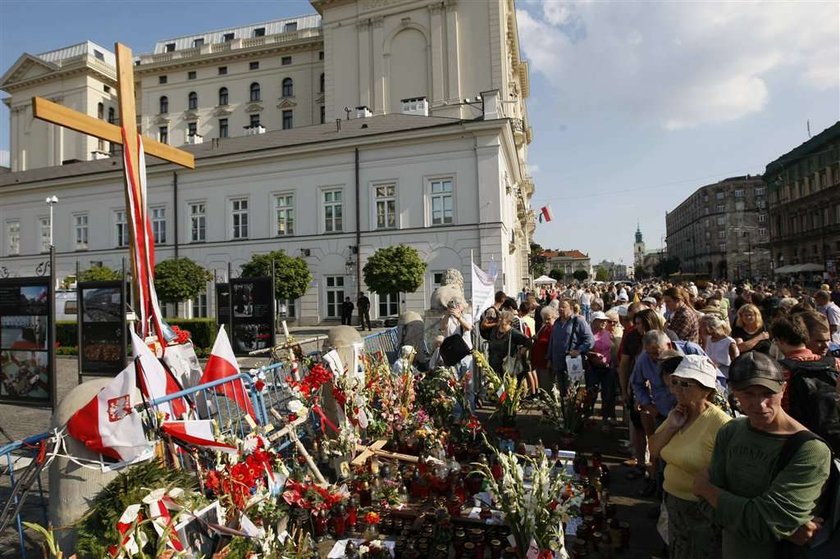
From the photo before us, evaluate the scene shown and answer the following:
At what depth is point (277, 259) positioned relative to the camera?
22375mm

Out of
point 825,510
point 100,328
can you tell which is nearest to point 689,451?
point 825,510

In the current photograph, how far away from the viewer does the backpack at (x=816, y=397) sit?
9.40ft

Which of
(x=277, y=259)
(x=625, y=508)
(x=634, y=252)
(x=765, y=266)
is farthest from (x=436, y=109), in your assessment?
(x=634, y=252)

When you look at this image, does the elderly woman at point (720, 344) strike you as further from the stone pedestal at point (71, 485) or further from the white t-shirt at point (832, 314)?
the stone pedestal at point (71, 485)

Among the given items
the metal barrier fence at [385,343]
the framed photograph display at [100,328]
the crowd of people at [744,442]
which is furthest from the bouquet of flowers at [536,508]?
the framed photograph display at [100,328]

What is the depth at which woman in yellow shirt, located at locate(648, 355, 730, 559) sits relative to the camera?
2.60 metres

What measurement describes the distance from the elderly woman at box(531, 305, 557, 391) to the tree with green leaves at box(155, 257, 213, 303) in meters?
18.8

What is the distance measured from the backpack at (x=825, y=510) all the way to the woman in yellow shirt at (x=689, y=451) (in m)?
0.52

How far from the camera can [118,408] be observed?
298cm

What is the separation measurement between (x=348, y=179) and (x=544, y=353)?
62.3 ft

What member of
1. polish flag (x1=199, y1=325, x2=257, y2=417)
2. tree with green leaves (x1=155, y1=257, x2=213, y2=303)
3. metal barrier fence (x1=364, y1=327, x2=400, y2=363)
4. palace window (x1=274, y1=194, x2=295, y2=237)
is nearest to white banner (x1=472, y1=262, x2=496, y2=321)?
metal barrier fence (x1=364, y1=327, x2=400, y2=363)

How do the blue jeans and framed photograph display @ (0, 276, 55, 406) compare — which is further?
the blue jeans

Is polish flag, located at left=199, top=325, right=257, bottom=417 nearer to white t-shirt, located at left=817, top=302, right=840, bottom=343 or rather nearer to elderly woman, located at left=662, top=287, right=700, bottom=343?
elderly woman, located at left=662, top=287, right=700, bottom=343

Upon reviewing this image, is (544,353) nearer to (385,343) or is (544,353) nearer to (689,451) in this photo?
(385,343)
